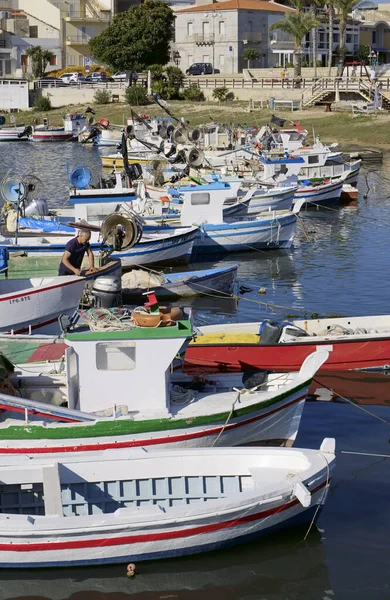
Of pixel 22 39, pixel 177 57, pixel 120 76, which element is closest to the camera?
pixel 120 76

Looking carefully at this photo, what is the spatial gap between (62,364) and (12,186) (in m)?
15.9

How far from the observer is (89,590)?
472 inches

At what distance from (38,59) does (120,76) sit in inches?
436

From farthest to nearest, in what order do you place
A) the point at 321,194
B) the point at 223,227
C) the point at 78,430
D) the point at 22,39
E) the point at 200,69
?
the point at 22,39 → the point at 200,69 → the point at 321,194 → the point at 223,227 → the point at 78,430

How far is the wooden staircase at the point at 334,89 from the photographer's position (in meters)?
75.3

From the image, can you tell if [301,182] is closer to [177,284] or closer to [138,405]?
[177,284]

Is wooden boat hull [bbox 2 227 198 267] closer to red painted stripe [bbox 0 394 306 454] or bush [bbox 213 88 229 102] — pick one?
red painted stripe [bbox 0 394 306 454]

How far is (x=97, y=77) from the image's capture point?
92.6 metres

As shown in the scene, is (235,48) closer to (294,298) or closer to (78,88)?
(78,88)

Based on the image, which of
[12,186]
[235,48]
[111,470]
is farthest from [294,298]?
[235,48]

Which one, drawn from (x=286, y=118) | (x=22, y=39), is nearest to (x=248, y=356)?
(x=286, y=118)

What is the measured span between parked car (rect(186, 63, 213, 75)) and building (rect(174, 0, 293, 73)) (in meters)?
3.06

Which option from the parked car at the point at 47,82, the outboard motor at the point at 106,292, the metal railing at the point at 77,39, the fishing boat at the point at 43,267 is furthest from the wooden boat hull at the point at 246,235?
the metal railing at the point at 77,39

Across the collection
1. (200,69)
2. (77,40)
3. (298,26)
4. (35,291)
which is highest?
(77,40)
